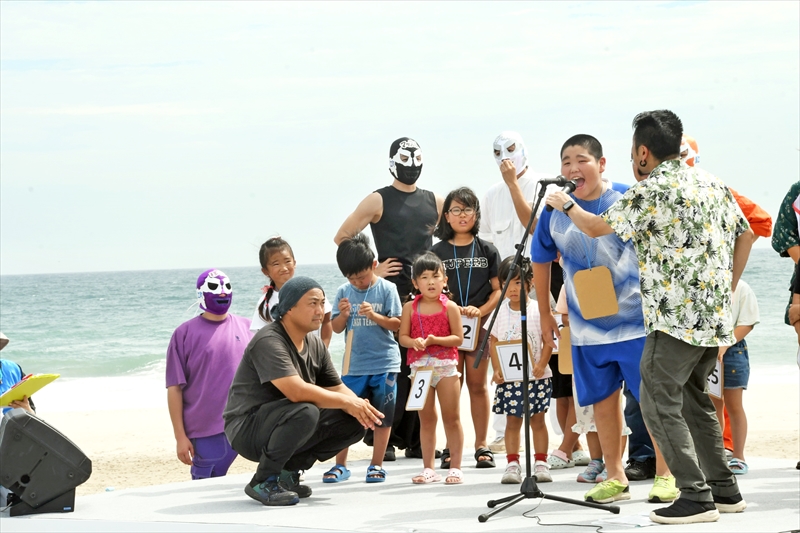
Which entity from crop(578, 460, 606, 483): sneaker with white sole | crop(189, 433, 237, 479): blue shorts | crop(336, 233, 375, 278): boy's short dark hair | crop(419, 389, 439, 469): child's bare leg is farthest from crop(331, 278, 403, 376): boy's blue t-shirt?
crop(578, 460, 606, 483): sneaker with white sole

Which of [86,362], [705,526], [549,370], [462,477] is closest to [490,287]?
[549,370]

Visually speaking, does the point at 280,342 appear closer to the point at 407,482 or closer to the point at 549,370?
the point at 407,482

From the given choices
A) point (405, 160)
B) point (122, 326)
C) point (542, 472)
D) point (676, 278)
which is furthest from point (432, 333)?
point (122, 326)

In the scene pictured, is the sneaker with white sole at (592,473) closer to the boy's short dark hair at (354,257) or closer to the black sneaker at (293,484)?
the black sneaker at (293,484)

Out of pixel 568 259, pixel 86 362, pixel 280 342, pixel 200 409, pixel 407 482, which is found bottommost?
pixel 86 362

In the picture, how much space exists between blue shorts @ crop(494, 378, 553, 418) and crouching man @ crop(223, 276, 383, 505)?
2.88ft

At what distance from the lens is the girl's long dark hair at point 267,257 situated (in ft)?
20.0

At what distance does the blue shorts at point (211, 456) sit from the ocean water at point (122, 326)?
15.0 meters

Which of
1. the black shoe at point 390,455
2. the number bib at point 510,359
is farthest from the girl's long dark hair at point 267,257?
the number bib at point 510,359

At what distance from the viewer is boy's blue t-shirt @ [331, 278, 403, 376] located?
5.73m

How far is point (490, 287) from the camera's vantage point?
20.4 ft

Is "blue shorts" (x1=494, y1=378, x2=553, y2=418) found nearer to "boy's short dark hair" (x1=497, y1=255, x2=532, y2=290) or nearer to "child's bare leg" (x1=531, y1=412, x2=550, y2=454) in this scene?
"child's bare leg" (x1=531, y1=412, x2=550, y2=454)

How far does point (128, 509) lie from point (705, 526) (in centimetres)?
277

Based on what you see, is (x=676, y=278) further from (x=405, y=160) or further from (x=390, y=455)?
(x=390, y=455)
